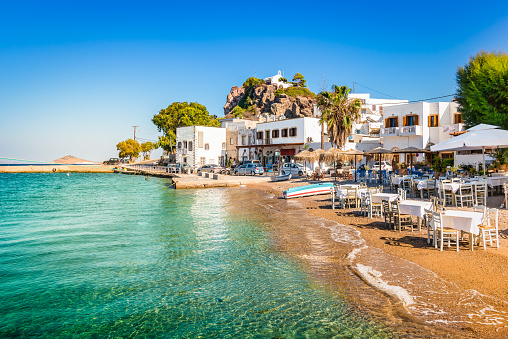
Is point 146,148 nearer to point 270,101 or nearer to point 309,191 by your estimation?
point 270,101

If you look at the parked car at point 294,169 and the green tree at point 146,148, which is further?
the green tree at point 146,148

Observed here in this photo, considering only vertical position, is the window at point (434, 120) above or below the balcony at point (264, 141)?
above

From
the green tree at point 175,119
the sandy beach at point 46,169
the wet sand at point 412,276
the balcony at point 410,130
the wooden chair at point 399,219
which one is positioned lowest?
the wet sand at point 412,276

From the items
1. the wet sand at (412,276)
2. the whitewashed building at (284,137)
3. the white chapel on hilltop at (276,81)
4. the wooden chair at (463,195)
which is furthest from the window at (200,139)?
the white chapel on hilltop at (276,81)

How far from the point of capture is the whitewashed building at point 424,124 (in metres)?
34.9

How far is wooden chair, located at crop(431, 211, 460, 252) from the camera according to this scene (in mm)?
8812

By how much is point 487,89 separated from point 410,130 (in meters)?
13.5

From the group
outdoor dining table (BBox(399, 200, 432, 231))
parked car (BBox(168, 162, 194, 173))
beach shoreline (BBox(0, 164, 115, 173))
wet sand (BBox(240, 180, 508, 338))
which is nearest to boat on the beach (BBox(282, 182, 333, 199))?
wet sand (BBox(240, 180, 508, 338))

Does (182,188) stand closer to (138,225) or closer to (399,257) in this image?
Answer: (138,225)

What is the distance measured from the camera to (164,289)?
310 inches

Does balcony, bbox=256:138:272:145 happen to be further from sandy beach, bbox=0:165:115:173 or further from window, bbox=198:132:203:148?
sandy beach, bbox=0:165:115:173


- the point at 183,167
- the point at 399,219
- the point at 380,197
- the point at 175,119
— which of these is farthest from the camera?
the point at 175,119

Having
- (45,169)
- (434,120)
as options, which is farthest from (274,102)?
(45,169)

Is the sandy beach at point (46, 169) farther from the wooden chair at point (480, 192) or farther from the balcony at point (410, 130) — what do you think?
the wooden chair at point (480, 192)
